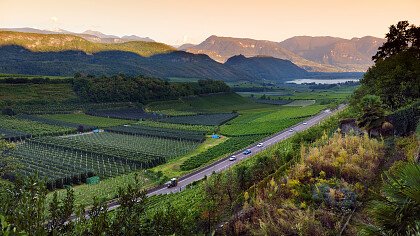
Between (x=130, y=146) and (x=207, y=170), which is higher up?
(x=207, y=170)

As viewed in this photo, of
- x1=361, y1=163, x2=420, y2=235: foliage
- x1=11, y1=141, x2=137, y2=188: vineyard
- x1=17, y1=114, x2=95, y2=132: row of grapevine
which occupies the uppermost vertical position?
x1=361, y1=163, x2=420, y2=235: foliage

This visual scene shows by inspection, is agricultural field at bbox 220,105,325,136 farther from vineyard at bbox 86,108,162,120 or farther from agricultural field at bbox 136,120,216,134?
vineyard at bbox 86,108,162,120

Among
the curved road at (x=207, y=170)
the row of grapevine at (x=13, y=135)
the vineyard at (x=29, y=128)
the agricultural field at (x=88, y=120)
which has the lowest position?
the agricultural field at (x=88, y=120)

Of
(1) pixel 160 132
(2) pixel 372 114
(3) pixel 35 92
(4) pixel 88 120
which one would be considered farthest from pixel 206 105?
(2) pixel 372 114

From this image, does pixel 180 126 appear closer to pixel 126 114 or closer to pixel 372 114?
pixel 126 114

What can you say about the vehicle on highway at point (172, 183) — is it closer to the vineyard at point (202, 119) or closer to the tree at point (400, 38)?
the tree at point (400, 38)

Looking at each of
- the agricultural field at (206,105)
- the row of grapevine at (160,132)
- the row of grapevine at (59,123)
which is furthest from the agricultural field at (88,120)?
the agricultural field at (206,105)

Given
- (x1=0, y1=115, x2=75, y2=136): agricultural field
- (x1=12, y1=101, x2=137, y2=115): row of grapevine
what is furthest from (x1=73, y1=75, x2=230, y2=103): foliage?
(x1=0, y1=115, x2=75, y2=136): agricultural field
